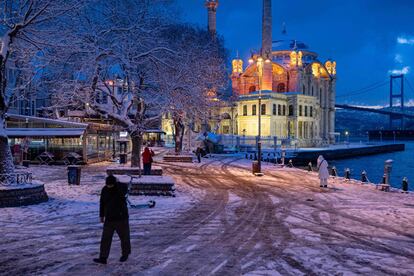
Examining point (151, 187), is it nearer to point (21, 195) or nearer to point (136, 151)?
point (21, 195)

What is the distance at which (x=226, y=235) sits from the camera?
10.9 m

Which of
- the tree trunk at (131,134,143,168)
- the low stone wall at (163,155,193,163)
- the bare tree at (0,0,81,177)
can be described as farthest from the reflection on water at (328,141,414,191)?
the bare tree at (0,0,81,177)

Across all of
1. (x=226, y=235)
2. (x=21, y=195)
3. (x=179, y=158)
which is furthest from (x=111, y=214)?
(x=179, y=158)

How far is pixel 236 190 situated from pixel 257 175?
7.38 m

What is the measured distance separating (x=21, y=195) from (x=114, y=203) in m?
7.89

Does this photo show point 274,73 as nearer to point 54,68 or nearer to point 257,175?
point 257,175

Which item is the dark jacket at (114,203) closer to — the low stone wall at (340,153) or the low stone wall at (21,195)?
the low stone wall at (21,195)

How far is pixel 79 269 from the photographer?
7.97 meters

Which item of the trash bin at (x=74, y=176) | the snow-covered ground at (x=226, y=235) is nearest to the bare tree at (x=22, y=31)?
the snow-covered ground at (x=226, y=235)

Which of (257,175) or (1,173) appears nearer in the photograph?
(1,173)

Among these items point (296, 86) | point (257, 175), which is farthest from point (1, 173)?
point (296, 86)

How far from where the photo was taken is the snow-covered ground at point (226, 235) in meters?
8.26

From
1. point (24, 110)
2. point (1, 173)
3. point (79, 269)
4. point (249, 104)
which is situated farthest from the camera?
point (249, 104)

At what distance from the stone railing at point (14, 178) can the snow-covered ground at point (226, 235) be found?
125cm
